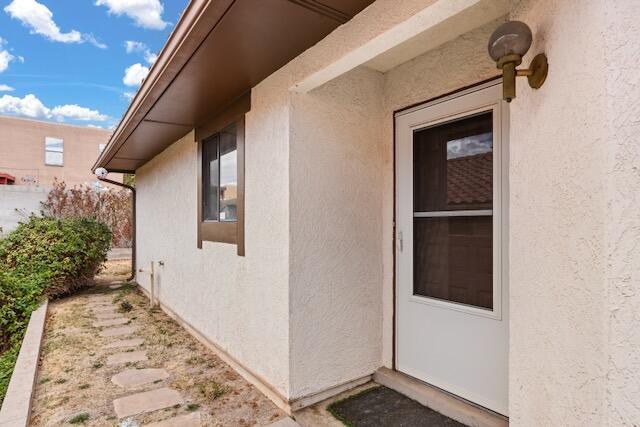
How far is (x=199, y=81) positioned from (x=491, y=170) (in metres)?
2.59

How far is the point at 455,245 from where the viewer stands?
9.70 feet

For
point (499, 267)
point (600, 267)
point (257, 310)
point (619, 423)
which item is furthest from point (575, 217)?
point (257, 310)

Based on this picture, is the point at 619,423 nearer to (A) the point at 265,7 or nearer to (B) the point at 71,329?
(A) the point at 265,7

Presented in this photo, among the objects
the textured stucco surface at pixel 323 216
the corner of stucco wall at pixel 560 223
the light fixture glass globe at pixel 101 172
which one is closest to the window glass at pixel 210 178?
the textured stucco surface at pixel 323 216

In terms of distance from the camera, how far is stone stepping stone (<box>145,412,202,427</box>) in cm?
289

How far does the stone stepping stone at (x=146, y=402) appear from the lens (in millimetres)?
3125

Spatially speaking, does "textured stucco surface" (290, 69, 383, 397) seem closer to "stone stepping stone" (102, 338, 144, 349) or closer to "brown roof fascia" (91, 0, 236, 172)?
"brown roof fascia" (91, 0, 236, 172)

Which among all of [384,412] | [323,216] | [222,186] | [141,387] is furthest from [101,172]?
[384,412]

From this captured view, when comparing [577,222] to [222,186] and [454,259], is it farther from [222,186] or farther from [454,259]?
[222,186]

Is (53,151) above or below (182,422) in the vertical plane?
above

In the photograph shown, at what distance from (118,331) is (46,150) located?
31.7 meters

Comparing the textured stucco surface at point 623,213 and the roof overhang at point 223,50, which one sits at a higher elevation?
the roof overhang at point 223,50

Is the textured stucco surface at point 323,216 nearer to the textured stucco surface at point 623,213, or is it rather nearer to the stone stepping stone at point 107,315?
the textured stucco surface at point 623,213

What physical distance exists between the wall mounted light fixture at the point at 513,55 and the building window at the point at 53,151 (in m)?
36.3
